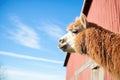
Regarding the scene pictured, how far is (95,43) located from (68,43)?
0.84 meters

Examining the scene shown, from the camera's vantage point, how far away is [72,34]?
571 cm

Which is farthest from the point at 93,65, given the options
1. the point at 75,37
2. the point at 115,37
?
the point at 115,37

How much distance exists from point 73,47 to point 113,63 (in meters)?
1.16

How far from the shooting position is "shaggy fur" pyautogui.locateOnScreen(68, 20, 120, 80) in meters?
4.75

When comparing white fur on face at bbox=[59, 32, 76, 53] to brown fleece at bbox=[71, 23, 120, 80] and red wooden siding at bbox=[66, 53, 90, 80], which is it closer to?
brown fleece at bbox=[71, 23, 120, 80]

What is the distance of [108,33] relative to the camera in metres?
5.14

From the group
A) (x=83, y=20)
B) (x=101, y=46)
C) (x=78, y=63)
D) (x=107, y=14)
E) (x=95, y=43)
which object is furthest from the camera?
(x=78, y=63)

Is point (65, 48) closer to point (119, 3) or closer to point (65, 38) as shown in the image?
point (65, 38)

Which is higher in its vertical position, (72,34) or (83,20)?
(83,20)

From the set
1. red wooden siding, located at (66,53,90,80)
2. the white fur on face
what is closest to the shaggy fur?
the white fur on face

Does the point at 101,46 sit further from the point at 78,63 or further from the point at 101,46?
the point at 78,63

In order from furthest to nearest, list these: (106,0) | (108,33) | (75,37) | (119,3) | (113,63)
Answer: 1. (106,0)
2. (119,3)
3. (75,37)
4. (108,33)
5. (113,63)

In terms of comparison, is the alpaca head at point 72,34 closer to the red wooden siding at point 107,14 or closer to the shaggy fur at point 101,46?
the shaggy fur at point 101,46

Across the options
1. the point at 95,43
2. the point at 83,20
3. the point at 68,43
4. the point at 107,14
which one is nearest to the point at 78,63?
the point at 107,14
